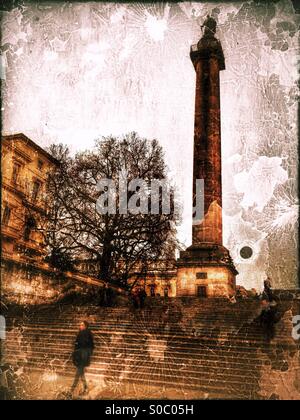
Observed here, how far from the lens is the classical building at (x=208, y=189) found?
728 inches

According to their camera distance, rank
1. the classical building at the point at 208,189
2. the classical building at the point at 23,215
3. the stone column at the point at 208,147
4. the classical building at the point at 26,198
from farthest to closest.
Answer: the stone column at the point at 208,147 < the classical building at the point at 208,189 < the classical building at the point at 26,198 < the classical building at the point at 23,215

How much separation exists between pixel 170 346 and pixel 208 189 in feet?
35.1

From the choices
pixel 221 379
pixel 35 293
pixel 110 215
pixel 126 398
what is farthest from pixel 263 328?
pixel 110 215

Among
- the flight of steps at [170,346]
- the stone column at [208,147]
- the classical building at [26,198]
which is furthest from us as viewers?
the stone column at [208,147]

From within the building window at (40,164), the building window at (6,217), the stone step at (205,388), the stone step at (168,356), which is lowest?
the stone step at (205,388)

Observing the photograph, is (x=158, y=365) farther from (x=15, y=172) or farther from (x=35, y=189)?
(x=35, y=189)

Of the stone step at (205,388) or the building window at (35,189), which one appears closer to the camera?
the stone step at (205,388)

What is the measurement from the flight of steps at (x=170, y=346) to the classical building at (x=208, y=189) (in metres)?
3.82

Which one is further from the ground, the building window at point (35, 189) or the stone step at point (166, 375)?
the building window at point (35, 189)

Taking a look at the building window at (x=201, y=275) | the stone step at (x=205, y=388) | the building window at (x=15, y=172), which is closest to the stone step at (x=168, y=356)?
the stone step at (x=205, y=388)

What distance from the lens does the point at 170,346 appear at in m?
11.0

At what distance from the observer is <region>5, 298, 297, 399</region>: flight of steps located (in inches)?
368

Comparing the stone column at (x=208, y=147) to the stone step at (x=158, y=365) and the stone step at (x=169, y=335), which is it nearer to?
the stone step at (x=169, y=335)

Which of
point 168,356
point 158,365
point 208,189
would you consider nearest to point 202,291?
point 208,189
